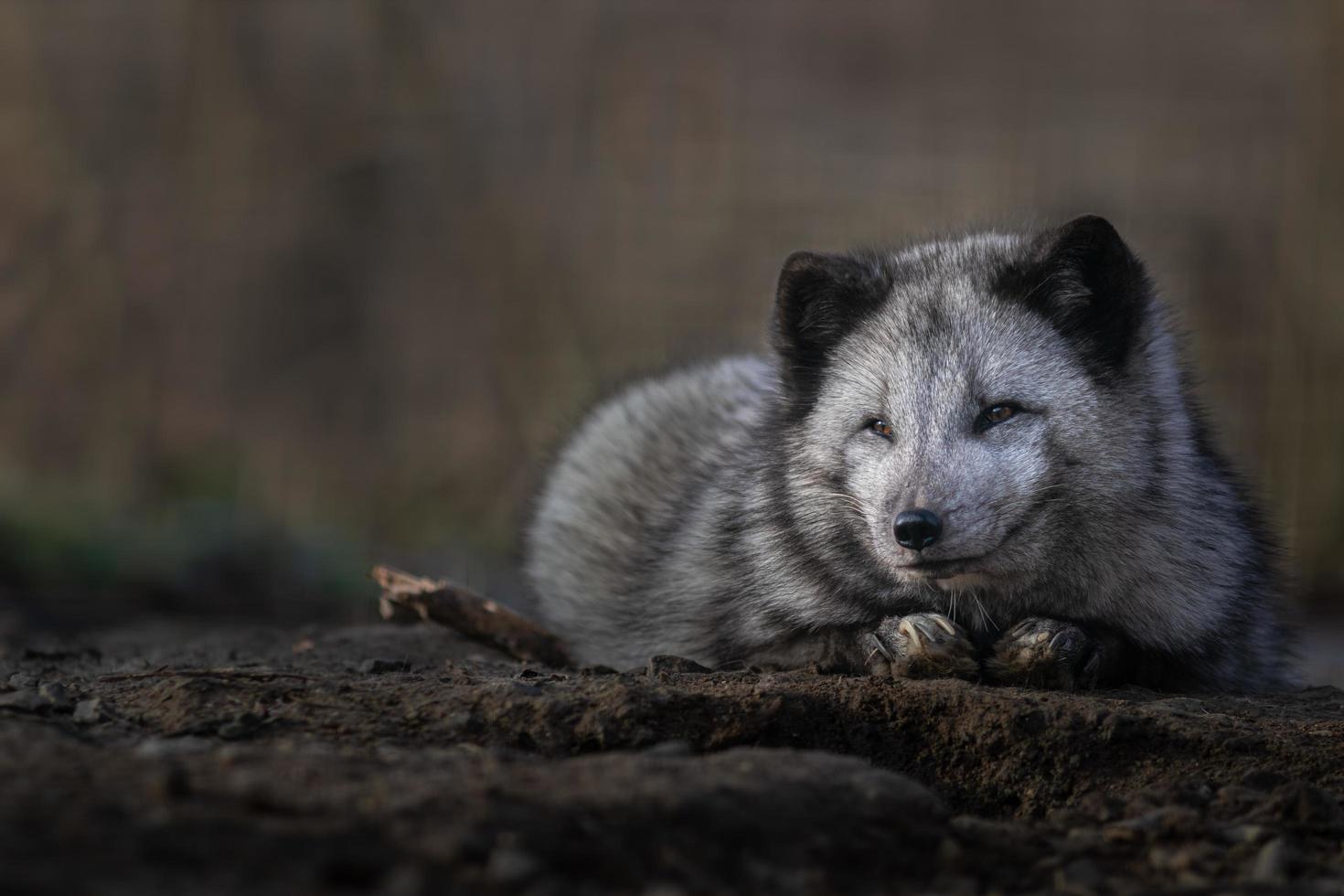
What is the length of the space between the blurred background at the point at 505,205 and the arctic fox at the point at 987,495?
595 cm

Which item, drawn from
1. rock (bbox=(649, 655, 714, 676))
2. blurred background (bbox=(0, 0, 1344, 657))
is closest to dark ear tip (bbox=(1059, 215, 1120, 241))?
rock (bbox=(649, 655, 714, 676))

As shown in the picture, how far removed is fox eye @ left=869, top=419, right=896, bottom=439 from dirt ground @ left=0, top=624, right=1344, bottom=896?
31.2 inches

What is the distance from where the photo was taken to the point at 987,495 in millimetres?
4105

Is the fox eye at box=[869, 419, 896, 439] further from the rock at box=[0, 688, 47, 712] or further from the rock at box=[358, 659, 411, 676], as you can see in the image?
the rock at box=[0, 688, 47, 712]

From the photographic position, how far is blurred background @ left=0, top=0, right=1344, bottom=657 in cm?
1094

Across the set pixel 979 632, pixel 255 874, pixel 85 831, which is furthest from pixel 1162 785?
pixel 85 831

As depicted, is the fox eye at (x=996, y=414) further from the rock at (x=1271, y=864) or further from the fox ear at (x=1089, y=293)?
the rock at (x=1271, y=864)

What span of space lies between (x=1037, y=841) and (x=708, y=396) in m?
3.77

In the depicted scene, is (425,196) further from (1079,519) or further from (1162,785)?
(1162,785)

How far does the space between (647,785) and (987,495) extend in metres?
1.76

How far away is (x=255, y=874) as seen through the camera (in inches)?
85.7

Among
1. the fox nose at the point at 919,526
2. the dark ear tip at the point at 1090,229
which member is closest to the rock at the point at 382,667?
the fox nose at the point at 919,526

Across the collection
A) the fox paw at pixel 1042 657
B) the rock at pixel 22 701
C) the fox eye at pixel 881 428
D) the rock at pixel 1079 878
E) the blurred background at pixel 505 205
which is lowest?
the rock at pixel 1079 878

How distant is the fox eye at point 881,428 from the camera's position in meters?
4.47
